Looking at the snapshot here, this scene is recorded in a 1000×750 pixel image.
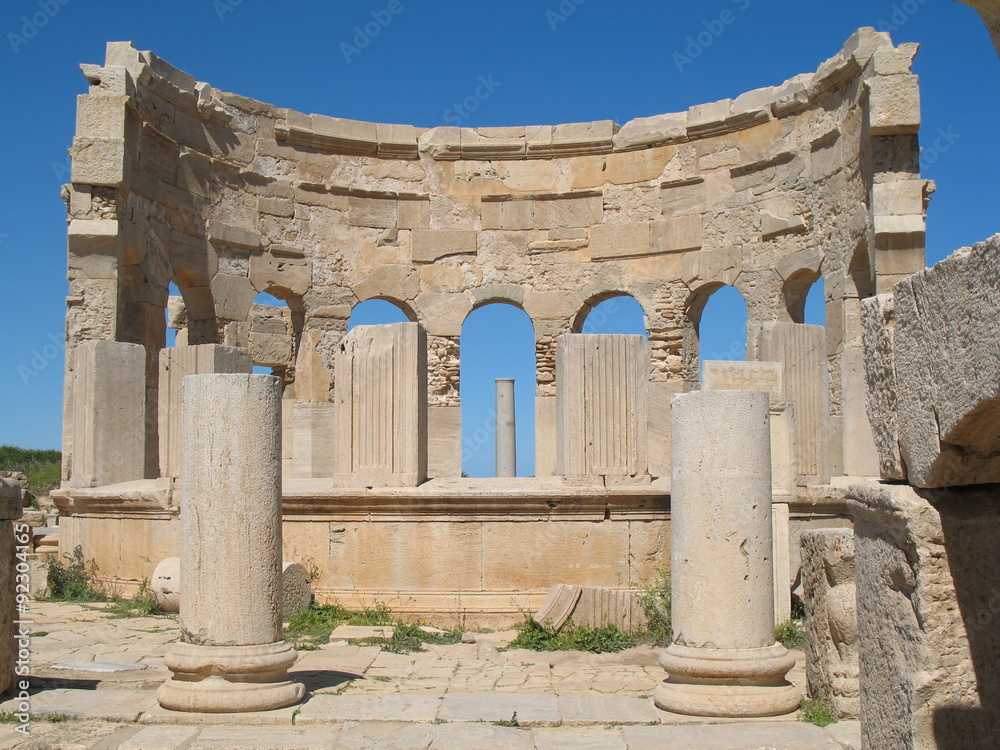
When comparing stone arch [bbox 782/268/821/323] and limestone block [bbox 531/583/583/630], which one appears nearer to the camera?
limestone block [bbox 531/583/583/630]

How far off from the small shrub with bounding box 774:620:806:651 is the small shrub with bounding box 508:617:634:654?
49.3 inches

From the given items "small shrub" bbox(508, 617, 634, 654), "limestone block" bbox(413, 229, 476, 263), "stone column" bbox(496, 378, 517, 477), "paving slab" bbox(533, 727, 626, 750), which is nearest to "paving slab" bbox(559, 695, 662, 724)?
"paving slab" bbox(533, 727, 626, 750)

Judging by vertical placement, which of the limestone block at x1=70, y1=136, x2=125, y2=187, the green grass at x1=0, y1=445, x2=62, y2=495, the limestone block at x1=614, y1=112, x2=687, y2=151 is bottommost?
the green grass at x1=0, y1=445, x2=62, y2=495

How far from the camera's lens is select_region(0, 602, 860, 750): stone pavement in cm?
547

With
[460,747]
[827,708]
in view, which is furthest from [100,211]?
[827,708]

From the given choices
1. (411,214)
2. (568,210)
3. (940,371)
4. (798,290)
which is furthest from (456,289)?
(940,371)

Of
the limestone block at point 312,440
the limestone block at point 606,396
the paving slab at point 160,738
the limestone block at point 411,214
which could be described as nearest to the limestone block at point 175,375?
the limestone block at point 606,396

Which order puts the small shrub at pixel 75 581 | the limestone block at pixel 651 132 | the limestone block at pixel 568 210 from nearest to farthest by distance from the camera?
1. the small shrub at pixel 75 581
2. the limestone block at pixel 651 132
3. the limestone block at pixel 568 210

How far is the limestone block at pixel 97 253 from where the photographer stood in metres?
12.5

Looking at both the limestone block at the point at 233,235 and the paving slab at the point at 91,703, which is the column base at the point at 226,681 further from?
the limestone block at the point at 233,235

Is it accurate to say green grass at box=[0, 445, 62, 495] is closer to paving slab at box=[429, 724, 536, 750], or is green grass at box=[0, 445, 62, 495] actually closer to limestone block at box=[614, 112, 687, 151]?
limestone block at box=[614, 112, 687, 151]

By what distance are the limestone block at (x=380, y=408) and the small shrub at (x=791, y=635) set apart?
3607 millimetres

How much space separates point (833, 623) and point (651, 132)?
11303 mm

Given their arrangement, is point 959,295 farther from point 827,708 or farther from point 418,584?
point 418,584
